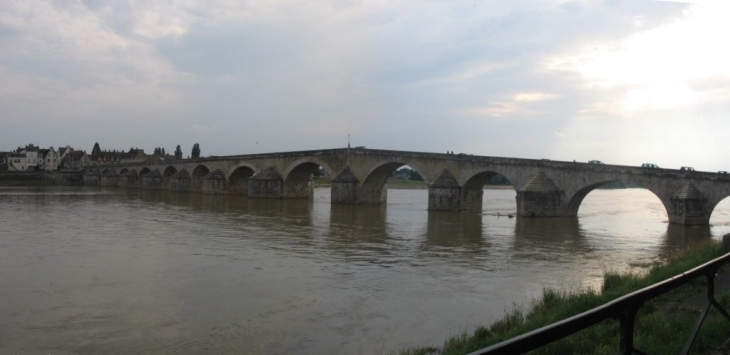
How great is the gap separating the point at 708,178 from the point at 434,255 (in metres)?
14.8

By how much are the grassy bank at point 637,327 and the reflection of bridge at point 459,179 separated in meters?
17.6

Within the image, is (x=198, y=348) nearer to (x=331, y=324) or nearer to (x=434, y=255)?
(x=331, y=324)

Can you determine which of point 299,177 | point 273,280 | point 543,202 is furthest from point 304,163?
point 273,280

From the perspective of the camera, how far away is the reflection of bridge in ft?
77.6

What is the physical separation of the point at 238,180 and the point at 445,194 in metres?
27.2

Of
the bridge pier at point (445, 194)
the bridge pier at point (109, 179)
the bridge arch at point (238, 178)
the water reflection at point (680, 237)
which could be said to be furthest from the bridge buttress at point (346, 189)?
the bridge pier at point (109, 179)

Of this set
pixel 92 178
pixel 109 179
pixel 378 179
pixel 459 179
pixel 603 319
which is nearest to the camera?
pixel 603 319

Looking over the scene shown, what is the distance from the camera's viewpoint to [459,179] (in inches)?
1293

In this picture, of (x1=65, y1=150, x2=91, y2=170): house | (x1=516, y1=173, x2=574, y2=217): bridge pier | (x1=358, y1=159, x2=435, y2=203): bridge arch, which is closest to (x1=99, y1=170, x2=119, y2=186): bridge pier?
(x1=65, y1=150, x2=91, y2=170): house

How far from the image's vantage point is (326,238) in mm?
18531

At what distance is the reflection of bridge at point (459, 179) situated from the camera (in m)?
23.6

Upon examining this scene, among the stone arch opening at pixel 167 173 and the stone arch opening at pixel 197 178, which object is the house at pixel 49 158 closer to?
the stone arch opening at pixel 167 173

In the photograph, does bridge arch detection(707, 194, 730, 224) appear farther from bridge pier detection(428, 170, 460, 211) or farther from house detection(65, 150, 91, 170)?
house detection(65, 150, 91, 170)

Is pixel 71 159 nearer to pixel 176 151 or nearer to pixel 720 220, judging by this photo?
pixel 176 151
